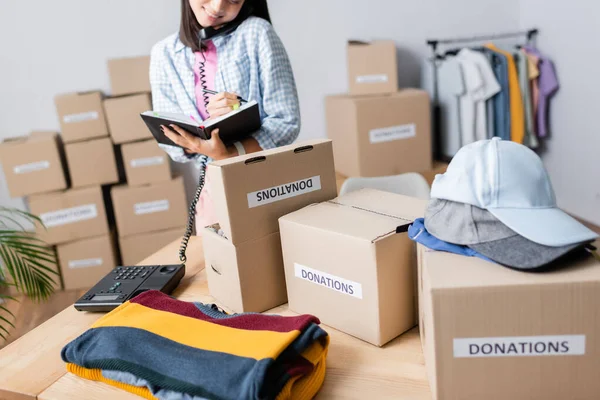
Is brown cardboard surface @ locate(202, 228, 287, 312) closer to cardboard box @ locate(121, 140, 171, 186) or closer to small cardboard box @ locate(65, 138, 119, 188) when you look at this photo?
cardboard box @ locate(121, 140, 171, 186)

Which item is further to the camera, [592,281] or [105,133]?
[105,133]

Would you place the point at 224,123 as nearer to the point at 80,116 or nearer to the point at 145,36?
the point at 80,116

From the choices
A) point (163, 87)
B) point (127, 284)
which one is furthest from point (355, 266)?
point (163, 87)

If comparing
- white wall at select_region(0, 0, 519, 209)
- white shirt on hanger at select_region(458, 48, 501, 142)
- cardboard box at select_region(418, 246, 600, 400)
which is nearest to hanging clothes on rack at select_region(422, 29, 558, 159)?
white shirt on hanger at select_region(458, 48, 501, 142)

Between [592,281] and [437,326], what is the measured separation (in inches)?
7.7

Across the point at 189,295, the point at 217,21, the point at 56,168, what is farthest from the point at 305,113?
the point at 189,295

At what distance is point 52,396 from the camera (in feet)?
2.76

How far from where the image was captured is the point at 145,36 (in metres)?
Result: 3.19

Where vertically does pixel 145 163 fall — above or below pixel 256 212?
below

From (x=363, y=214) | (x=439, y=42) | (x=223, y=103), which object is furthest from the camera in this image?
(x=439, y=42)

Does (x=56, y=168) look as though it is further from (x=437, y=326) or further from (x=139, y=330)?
(x=437, y=326)

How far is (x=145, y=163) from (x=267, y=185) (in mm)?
2147

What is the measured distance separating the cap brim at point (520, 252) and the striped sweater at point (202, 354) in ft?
0.91

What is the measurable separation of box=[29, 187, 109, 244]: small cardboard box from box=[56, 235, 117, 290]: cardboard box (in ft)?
0.16
